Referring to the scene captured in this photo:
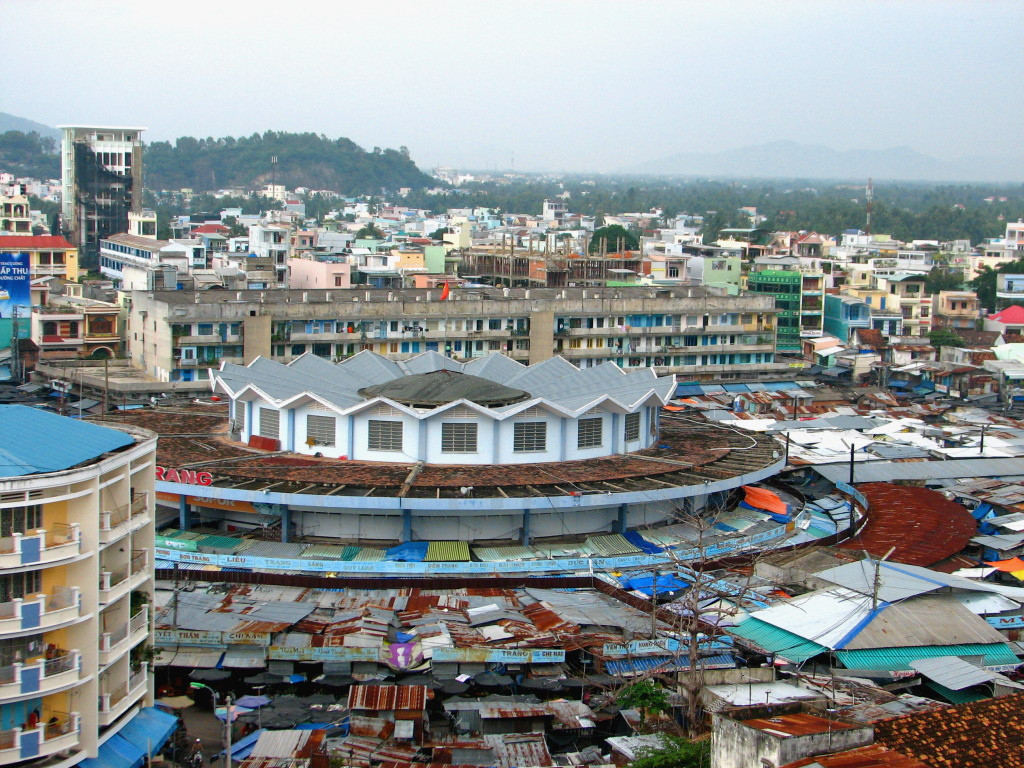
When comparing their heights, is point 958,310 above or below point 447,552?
above

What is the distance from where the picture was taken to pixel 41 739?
15.9 m

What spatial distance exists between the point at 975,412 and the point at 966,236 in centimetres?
9350

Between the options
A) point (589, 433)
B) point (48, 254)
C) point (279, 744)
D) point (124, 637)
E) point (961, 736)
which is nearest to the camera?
point (961, 736)

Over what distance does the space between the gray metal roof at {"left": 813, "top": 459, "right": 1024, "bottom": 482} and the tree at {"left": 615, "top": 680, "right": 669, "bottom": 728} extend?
1831 cm

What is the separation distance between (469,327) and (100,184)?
4996cm

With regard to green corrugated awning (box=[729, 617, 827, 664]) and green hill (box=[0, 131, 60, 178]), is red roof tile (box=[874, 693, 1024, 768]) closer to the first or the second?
green corrugated awning (box=[729, 617, 827, 664])

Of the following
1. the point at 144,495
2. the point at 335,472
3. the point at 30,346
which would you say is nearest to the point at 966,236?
the point at 30,346

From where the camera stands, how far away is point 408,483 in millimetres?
28141

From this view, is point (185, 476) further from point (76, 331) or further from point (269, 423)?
point (76, 331)

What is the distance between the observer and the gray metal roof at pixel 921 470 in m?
37.6

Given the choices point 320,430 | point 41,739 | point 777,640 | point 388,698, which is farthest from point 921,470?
point 41,739

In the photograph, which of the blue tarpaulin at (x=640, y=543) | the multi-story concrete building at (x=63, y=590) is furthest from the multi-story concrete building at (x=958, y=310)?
the multi-story concrete building at (x=63, y=590)

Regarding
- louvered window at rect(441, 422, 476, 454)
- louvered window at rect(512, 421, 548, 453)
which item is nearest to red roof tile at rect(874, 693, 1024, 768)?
louvered window at rect(512, 421, 548, 453)

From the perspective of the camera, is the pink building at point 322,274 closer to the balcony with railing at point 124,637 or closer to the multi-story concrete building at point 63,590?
the balcony with railing at point 124,637
